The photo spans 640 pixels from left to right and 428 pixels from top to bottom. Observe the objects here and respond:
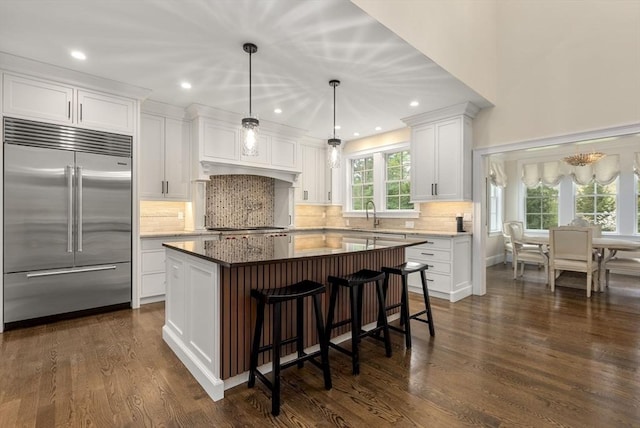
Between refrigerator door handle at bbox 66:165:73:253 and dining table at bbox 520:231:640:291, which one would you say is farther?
dining table at bbox 520:231:640:291

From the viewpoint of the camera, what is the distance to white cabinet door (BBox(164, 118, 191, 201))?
14.8ft

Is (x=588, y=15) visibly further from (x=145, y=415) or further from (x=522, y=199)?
(x=145, y=415)

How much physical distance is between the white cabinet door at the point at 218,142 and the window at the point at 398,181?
9.19ft

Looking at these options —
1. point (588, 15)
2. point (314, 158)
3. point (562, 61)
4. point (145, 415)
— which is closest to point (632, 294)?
point (562, 61)

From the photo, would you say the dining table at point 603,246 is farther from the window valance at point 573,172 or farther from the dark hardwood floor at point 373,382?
the window valance at point 573,172

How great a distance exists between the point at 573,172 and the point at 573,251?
9.84ft

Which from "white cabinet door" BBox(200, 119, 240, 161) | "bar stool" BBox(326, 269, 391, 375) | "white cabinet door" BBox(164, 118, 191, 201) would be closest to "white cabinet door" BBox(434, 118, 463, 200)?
"bar stool" BBox(326, 269, 391, 375)

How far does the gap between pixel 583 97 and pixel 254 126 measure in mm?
3826

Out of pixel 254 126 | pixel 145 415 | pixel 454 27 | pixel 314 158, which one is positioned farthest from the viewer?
pixel 314 158

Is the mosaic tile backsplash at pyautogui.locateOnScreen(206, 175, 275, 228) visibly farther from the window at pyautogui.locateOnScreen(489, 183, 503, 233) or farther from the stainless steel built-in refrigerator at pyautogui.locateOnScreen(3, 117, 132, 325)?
the window at pyautogui.locateOnScreen(489, 183, 503, 233)

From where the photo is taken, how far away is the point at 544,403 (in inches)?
77.3

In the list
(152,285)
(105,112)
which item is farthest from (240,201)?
(105,112)

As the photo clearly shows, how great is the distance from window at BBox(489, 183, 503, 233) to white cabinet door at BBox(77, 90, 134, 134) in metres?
6.97

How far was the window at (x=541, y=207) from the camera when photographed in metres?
7.11
